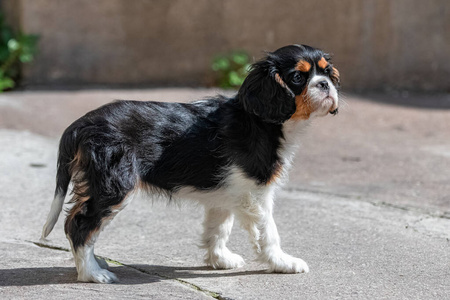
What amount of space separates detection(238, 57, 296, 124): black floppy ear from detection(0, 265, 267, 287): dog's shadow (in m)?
1.03

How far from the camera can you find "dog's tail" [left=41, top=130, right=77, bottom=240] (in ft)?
14.1

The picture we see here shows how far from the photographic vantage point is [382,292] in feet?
13.6

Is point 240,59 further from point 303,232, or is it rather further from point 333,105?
point 333,105

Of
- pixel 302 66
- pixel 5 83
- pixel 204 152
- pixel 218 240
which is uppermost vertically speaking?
pixel 302 66

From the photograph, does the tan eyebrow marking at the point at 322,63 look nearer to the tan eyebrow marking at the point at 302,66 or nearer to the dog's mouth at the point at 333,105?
the tan eyebrow marking at the point at 302,66

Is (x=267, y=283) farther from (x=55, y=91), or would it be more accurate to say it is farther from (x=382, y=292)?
(x=55, y=91)

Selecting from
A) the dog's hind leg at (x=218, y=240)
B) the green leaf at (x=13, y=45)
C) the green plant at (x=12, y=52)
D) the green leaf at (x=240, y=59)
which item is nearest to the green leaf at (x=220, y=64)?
the green leaf at (x=240, y=59)

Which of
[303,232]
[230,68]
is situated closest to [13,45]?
[230,68]

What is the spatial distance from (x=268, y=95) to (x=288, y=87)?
0.13 meters

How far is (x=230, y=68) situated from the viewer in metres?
11.4

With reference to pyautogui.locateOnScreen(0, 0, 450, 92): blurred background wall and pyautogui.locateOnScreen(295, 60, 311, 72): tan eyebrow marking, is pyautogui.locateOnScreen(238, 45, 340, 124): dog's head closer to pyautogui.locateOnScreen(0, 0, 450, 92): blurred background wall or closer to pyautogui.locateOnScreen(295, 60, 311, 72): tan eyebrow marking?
pyautogui.locateOnScreen(295, 60, 311, 72): tan eyebrow marking

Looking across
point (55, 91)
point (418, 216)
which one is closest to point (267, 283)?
point (418, 216)

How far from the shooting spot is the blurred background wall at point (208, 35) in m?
11.5

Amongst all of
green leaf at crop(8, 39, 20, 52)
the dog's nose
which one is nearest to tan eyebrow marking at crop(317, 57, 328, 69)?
the dog's nose
